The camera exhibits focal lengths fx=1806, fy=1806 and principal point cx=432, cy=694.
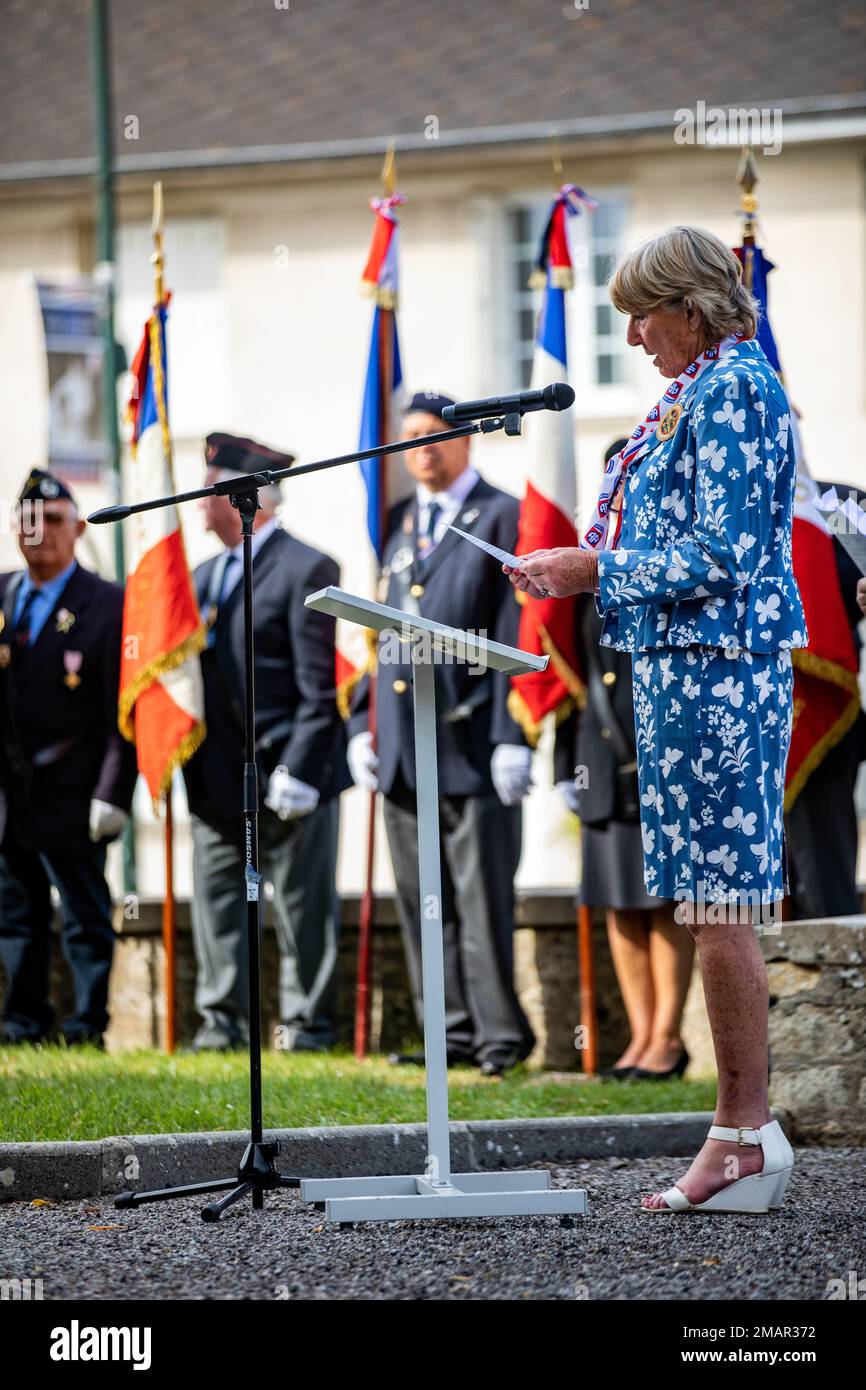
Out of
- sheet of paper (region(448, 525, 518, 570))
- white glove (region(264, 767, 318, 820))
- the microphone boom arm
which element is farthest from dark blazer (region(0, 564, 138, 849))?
sheet of paper (region(448, 525, 518, 570))

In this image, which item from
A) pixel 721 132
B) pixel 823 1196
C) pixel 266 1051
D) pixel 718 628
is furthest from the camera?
pixel 721 132

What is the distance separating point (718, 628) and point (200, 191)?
12.5 m

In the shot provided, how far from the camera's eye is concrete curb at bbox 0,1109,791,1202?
4.39 m

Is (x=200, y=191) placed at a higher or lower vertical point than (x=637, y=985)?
higher

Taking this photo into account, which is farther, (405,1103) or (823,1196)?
(405,1103)

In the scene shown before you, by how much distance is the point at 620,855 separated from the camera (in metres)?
6.25

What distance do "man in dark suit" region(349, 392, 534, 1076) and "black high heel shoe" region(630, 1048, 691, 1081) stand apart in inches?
17.7

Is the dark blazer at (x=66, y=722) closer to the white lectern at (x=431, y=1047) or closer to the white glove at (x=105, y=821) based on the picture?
the white glove at (x=105, y=821)

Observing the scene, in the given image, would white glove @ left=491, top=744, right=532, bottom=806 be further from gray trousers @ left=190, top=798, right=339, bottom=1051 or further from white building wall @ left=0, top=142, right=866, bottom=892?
white building wall @ left=0, top=142, right=866, bottom=892

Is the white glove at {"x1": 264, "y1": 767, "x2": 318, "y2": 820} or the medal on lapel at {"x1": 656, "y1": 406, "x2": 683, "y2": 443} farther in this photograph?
the white glove at {"x1": 264, "y1": 767, "x2": 318, "y2": 820}
